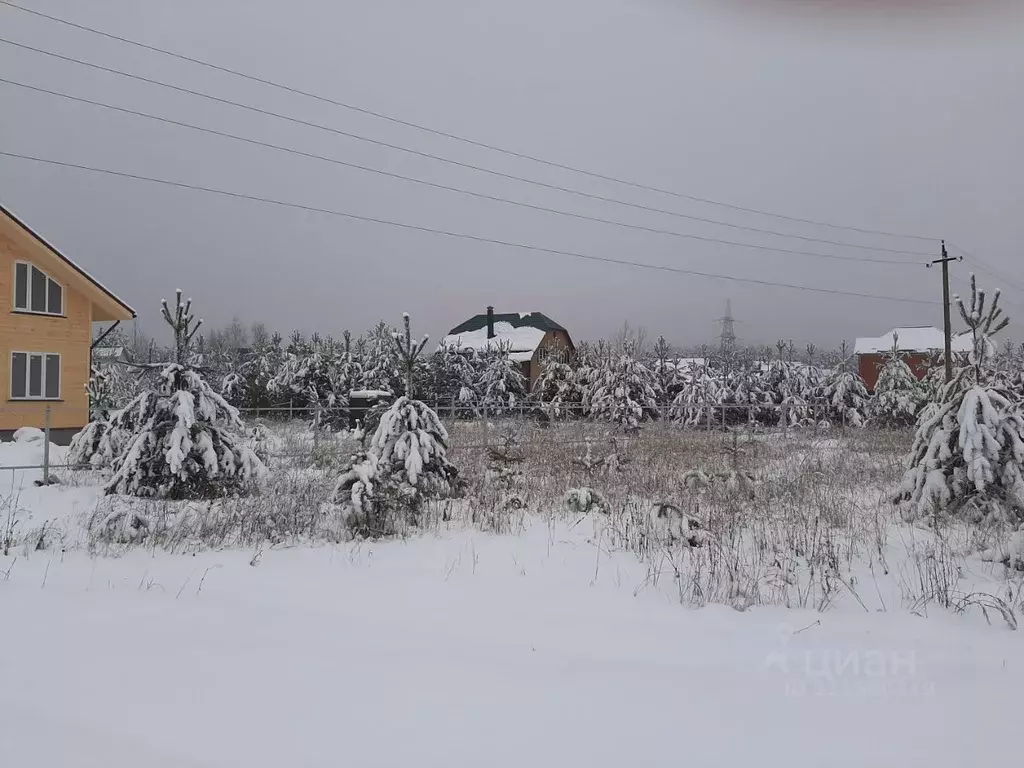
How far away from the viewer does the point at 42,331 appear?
1803 cm

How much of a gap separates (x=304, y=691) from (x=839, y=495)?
7614 mm

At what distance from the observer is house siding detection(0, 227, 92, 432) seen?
17.2 m

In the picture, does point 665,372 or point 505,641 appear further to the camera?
point 665,372

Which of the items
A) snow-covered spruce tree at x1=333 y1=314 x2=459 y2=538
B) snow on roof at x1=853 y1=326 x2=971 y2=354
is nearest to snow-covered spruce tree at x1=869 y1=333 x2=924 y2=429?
snow-covered spruce tree at x1=333 y1=314 x2=459 y2=538

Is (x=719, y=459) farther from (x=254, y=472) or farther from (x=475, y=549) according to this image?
(x=254, y=472)

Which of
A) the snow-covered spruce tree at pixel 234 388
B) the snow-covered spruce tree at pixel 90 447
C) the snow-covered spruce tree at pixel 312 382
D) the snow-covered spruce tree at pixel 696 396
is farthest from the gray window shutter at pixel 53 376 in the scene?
the snow-covered spruce tree at pixel 696 396

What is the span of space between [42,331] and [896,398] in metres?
28.2

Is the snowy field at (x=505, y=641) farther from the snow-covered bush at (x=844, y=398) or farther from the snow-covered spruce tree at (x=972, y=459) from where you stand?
the snow-covered bush at (x=844, y=398)

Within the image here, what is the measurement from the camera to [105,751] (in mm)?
2750

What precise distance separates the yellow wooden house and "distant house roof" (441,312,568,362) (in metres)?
18.8

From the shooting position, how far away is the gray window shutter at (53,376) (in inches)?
714

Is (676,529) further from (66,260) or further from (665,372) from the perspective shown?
(665,372)

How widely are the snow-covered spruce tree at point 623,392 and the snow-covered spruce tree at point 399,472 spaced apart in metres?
15.8

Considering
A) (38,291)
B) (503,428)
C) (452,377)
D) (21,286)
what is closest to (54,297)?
(38,291)
